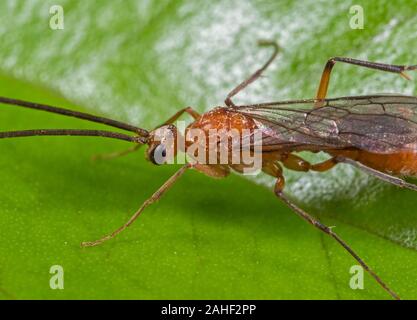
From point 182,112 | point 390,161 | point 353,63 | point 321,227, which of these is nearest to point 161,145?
point 182,112

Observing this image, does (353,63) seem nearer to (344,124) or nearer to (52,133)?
(344,124)

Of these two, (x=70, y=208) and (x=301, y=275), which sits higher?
(x=70, y=208)

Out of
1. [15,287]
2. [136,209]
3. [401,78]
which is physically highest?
[401,78]

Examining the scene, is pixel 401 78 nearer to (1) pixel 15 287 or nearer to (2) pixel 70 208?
(2) pixel 70 208

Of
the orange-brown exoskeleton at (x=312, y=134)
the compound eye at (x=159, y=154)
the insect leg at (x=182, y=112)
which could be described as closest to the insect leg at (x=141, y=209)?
the orange-brown exoskeleton at (x=312, y=134)

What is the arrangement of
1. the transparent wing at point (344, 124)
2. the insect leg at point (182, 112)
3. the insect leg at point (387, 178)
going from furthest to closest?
the insect leg at point (182, 112) < the transparent wing at point (344, 124) < the insect leg at point (387, 178)

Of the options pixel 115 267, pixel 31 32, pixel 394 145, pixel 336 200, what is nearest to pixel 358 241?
pixel 336 200

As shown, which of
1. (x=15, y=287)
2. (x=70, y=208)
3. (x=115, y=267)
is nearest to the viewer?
(x=15, y=287)

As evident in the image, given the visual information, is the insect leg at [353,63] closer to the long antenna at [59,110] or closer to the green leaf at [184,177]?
the green leaf at [184,177]
